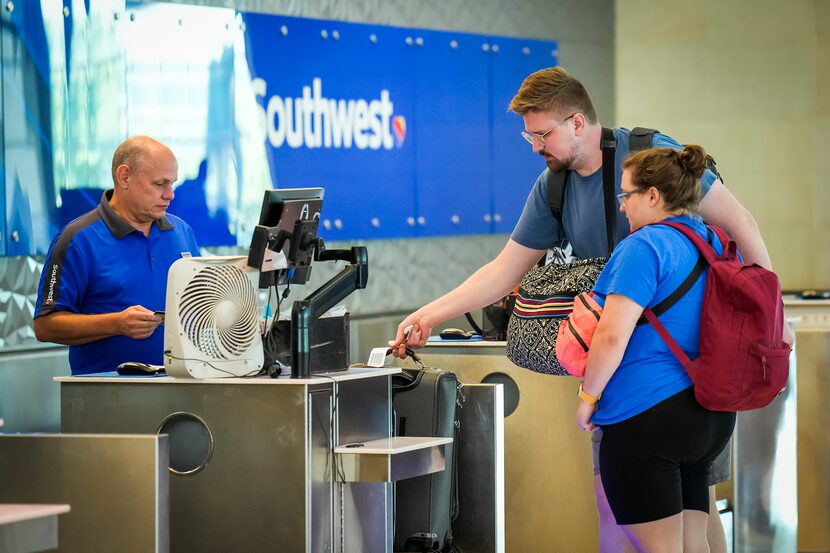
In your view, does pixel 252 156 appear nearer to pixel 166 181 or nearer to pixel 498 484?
pixel 166 181

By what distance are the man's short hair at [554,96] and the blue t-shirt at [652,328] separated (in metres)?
0.50

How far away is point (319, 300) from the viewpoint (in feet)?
10.8

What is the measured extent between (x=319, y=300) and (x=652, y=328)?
2.80 feet

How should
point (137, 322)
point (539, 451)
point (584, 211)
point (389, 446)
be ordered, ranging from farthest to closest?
point (539, 451)
point (137, 322)
point (584, 211)
point (389, 446)

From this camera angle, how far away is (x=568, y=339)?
306 cm

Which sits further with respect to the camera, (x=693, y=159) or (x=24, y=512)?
(x=693, y=159)

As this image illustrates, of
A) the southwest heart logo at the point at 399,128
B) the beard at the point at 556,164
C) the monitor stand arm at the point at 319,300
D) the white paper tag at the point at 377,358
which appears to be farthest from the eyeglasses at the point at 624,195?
the southwest heart logo at the point at 399,128

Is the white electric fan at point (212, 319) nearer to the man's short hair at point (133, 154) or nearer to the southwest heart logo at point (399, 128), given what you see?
the man's short hair at point (133, 154)

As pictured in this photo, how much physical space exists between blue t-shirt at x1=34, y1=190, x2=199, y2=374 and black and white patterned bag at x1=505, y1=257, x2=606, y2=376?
1.13 m

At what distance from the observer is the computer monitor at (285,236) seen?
10.5ft

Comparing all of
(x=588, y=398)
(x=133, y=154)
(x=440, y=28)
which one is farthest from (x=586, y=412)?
(x=440, y=28)

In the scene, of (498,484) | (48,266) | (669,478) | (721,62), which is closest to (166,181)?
(48,266)

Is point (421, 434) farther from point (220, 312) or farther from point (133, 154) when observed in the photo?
point (133, 154)

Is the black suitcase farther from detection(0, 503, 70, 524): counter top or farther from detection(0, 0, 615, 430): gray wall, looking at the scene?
detection(0, 503, 70, 524): counter top
